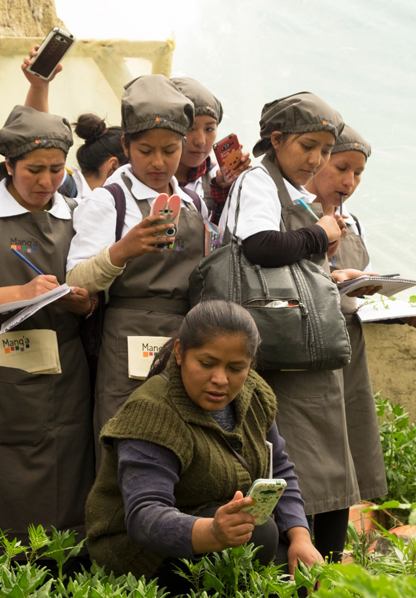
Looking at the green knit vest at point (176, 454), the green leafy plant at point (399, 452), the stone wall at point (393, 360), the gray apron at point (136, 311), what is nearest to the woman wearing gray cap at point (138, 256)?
the gray apron at point (136, 311)

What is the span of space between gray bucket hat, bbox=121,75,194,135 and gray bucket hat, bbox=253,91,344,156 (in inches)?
13.3

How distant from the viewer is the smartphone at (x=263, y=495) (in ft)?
9.37

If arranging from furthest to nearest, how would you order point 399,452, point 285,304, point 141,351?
point 399,452 < point 141,351 < point 285,304

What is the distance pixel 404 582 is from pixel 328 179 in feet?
9.43

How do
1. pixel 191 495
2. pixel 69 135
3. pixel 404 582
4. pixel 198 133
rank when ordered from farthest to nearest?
pixel 198 133 → pixel 69 135 → pixel 191 495 → pixel 404 582

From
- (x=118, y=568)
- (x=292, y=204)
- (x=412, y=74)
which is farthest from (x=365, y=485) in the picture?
(x=412, y=74)

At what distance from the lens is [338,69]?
851cm

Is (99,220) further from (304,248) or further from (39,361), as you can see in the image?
(304,248)

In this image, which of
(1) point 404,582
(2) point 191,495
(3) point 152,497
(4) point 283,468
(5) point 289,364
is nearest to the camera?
(1) point 404,582

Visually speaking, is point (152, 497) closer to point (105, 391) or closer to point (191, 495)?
point (191, 495)

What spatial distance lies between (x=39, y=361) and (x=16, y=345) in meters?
0.10

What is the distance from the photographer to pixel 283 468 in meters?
3.68

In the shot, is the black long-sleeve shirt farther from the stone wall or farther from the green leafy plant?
the stone wall

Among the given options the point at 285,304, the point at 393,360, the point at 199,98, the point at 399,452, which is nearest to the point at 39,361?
the point at 285,304
